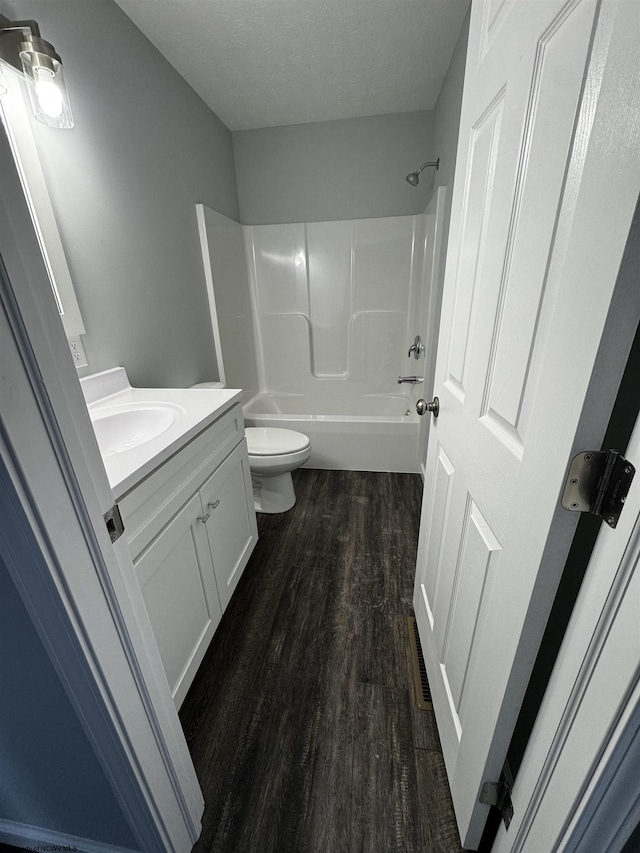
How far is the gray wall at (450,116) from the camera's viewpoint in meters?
1.62

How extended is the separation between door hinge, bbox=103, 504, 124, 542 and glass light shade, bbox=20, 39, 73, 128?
1359 mm

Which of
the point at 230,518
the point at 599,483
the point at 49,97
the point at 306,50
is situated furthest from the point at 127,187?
the point at 599,483

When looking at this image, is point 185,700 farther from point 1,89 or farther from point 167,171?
point 167,171

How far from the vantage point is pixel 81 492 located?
0.47 meters

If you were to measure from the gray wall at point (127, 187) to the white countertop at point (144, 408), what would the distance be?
94 mm

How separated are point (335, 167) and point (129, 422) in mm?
2454

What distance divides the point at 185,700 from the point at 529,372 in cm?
143

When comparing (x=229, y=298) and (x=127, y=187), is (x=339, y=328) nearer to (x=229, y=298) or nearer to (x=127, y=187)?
(x=229, y=298)

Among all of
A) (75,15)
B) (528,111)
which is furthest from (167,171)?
(528,111)

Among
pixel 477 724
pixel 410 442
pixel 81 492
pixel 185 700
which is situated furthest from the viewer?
pixel 410 442

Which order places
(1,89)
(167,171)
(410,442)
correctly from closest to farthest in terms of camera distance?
1. (1,89)
2. (167,171)
3. (410,442)

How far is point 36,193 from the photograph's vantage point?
111 centimetres

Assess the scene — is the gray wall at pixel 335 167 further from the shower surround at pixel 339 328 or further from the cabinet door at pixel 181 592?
the cabinet door at pixel 181 592

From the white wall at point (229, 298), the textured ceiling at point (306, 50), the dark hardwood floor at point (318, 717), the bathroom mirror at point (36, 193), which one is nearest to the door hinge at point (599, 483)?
the dark hardwood floor at point (318, 717)
